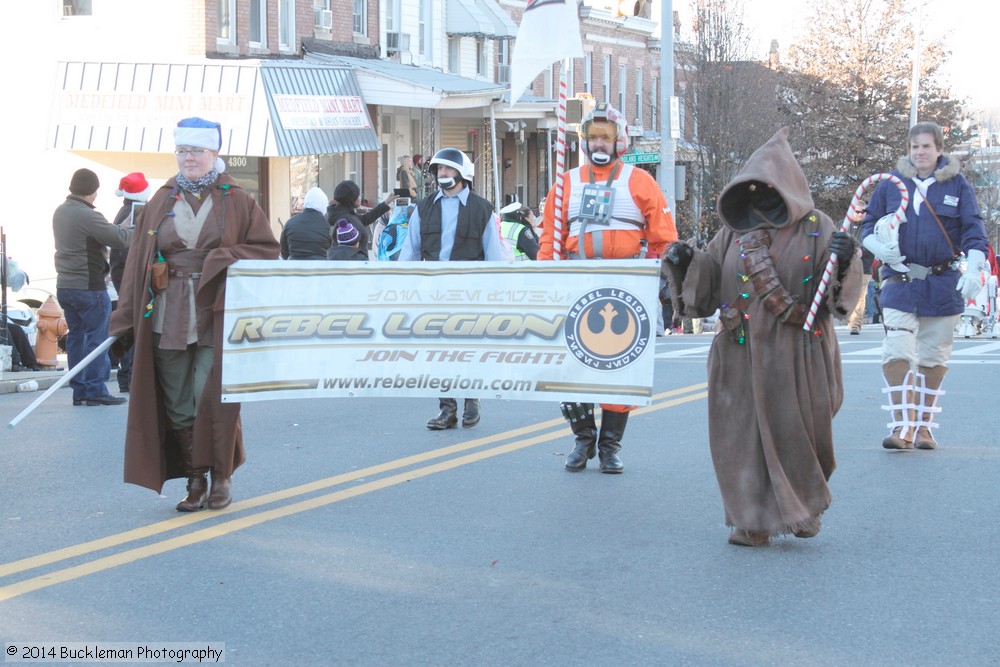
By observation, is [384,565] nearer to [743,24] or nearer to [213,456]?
[213,456]

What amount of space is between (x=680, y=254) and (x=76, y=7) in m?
20.5

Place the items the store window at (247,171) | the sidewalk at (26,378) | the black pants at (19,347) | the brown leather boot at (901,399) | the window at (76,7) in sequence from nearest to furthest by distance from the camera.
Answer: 1. the brown leather boot at (901,399)
2. the sidewalk at (26,378)
3. the black pants at (19,347)
4. the window at (76,7)
5. the store window at (247,171)

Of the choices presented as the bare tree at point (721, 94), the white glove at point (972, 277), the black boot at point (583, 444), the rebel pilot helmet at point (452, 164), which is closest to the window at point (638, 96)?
the bare tree at point (721, 94)

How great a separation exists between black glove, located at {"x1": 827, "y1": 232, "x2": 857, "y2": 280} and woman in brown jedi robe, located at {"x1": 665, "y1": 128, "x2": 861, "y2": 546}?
0.02 m

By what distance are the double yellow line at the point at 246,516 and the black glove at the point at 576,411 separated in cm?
76

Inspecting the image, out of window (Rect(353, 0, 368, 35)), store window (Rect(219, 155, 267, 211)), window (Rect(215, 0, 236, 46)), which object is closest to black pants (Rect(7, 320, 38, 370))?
store window (Rect(219, 155, 267, 211))

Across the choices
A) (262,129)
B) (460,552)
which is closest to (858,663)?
(460,552)

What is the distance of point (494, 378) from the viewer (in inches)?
270

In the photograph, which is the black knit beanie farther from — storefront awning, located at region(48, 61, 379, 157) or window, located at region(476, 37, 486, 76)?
window, located at region(476, 37, 486, 76)

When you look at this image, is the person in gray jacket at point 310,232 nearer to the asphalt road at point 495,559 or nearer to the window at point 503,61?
the asphalt road at point 495,559

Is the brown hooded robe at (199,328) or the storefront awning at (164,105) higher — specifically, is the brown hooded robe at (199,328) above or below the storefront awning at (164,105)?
below

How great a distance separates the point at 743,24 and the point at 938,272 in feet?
89.0

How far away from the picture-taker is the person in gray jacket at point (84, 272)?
11422 millimetres

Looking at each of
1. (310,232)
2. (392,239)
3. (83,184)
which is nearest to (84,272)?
(83,184)
